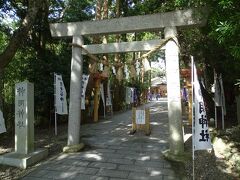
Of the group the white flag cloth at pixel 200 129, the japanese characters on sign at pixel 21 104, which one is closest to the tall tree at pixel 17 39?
the japanese characters on sign at pixel 21 104

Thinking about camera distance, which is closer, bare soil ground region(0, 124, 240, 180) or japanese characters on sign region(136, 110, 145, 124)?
bare soil ground region(0, 124, 240, 180)

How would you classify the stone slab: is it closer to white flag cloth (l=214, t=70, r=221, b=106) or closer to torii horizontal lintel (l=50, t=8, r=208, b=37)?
torii horizontal lintel (l=50, t=8, r=208, b=37)

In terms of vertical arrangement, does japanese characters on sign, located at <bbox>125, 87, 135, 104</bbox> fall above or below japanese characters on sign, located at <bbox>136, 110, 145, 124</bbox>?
above

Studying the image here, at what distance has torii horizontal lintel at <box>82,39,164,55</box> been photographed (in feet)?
27.0

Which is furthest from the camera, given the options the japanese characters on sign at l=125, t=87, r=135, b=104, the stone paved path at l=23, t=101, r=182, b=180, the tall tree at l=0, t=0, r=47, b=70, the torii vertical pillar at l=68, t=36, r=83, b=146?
the japanese characters on sign at l=125, t=87, r=135, b=104

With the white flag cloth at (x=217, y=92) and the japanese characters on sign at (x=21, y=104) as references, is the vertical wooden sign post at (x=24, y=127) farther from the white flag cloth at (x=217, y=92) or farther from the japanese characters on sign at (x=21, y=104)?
the white flag cloth at (x=217, y=92)

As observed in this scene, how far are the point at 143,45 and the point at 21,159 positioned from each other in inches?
172

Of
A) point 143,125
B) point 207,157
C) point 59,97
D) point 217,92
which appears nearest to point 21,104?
point 59,97

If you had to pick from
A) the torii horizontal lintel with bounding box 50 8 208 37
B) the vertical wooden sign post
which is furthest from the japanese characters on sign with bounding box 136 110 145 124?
the vertical wooden sign post

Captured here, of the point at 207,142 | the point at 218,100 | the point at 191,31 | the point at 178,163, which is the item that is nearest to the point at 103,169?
the point at 178,163

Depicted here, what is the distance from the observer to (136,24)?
323 inches

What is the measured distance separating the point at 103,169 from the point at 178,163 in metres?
1.89

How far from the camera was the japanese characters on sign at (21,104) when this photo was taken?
8.08m

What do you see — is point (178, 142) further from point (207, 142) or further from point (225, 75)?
point (225, 75)
